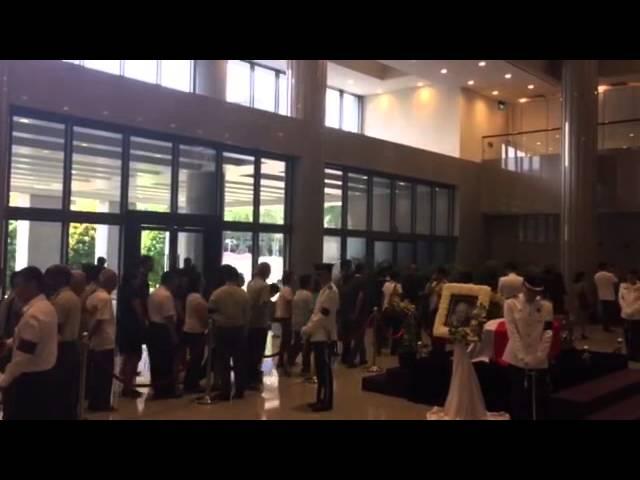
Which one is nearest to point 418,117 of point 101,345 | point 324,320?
point 324,320

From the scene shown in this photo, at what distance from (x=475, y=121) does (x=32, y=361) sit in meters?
18.0

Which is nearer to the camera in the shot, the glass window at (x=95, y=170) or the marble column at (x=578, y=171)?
the glass window at (x=95, y=170)

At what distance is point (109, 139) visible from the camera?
10.3 meters

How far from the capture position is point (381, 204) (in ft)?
54.5

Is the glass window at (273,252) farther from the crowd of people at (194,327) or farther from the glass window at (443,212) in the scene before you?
the glass window at (443,212)

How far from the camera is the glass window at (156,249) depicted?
10.7 metres

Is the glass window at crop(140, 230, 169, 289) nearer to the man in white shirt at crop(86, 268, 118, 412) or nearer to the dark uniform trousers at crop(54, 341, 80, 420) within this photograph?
the man in white shirt at crop(86, 268, 118, 412)

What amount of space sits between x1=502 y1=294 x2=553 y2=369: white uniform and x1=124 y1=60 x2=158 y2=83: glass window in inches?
367

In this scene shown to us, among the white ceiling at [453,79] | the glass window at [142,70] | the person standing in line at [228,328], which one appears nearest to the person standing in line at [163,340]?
the person standing in line at [228,328]

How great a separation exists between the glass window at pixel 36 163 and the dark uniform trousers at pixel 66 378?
17.2 ft

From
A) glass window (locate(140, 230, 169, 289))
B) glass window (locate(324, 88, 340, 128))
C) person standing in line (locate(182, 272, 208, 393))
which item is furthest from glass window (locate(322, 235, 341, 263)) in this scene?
person standing in line (locate(182, 272, 208, 393))
